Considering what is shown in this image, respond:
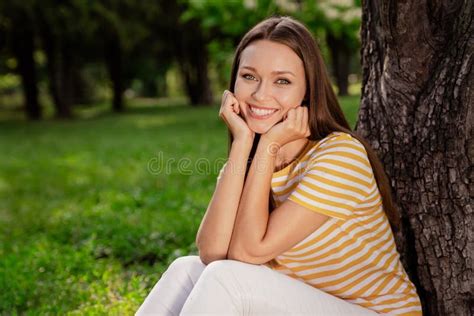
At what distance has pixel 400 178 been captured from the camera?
2.69 metres

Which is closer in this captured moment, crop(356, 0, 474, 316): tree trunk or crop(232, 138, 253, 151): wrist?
crop(356, 0, 474, 316): tree trunk

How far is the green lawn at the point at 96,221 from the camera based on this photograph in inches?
142

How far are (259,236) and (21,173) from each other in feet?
24.0

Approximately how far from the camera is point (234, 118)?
104 inches

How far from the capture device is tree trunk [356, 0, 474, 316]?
2422 mm

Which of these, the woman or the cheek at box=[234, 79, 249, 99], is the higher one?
the cheek at box=[234, 79, 249, 99]

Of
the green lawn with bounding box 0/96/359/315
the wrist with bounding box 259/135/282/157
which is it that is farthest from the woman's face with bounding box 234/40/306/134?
the green lawn with bounding box 0/96/359/315

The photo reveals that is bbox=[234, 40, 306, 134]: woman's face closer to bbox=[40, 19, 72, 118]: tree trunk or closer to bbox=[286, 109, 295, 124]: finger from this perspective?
bbox=[286, 109, 295, 124]: finger

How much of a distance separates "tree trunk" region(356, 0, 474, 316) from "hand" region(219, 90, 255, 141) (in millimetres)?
694

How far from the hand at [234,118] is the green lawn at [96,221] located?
1328mm

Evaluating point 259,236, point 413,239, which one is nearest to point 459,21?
point 413,239

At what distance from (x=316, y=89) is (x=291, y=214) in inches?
25.0

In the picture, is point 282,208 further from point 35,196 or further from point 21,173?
point 21,173
